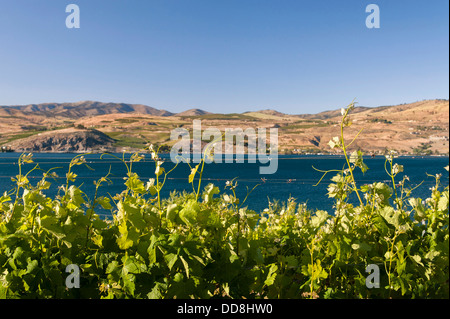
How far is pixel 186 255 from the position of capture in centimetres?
156

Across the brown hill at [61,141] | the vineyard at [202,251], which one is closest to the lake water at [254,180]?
the vineyard at [202,251]

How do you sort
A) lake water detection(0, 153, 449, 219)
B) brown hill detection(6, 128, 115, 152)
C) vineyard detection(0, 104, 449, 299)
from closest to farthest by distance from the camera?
1. vineyard detection(0, 104, 449, 299)
2. lake water detection(0, 153, 449, 219)
3. brown hill detection(6, 128, 115, 152)

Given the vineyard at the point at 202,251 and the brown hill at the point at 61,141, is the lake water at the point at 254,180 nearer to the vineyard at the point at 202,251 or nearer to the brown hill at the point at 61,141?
the vineyard at the point at 202,251

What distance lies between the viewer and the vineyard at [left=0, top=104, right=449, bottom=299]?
1.63m

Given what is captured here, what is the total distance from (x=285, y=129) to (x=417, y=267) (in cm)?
17504

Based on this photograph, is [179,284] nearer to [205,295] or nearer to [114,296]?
[205,295]

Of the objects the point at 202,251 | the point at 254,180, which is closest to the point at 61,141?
the point at 254,180

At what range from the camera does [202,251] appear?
1.69m

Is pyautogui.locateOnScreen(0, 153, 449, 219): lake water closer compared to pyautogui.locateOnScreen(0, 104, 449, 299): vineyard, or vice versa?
pyautogui.locateOnScreen(0, 104, 449, 299): vineyard

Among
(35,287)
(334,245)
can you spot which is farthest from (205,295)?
(35,287)

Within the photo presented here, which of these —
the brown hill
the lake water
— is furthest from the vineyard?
the brown hill

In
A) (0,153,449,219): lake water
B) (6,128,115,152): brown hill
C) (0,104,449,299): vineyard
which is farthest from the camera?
(6,128,115,152): brown hill

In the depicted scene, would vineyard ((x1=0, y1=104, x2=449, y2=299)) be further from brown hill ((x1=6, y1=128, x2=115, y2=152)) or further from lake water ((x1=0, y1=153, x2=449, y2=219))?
brown hill ((x1=6, y1=128, x2=115, y2=152))

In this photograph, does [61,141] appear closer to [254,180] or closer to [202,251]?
[254,180]
